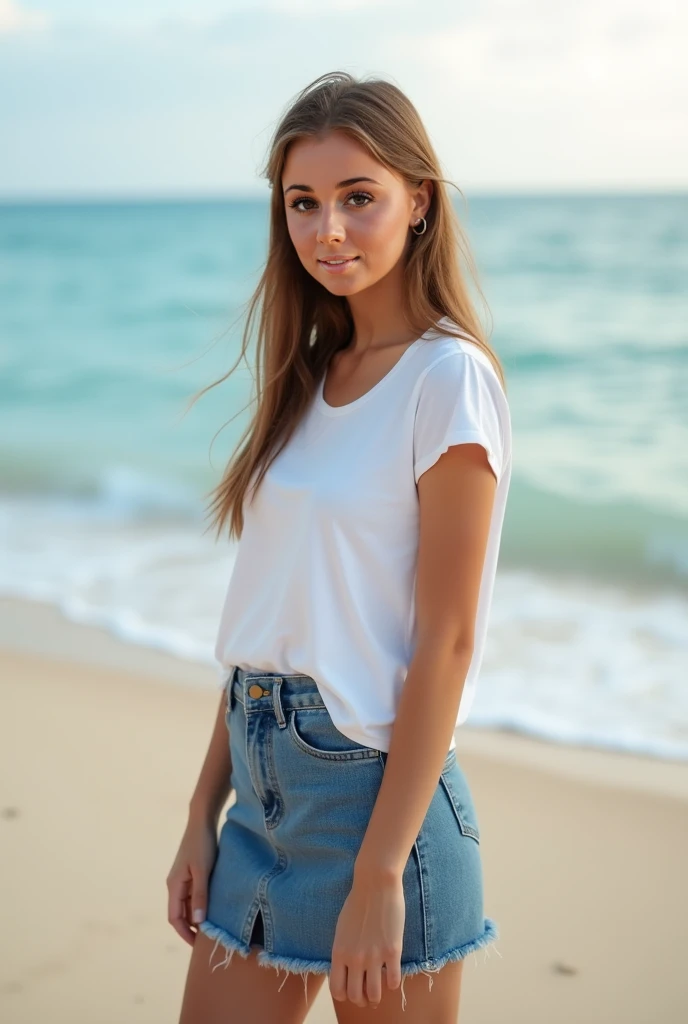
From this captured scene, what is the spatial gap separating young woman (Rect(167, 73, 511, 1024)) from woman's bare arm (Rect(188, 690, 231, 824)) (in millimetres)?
46

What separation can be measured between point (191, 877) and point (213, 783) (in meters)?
0.19

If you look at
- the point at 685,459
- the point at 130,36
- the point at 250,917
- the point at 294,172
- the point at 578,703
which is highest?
the point at 130,36

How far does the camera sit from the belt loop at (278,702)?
185 centimetres

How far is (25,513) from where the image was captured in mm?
9008

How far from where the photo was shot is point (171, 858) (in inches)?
147

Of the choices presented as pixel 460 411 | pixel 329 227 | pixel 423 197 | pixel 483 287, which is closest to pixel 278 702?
pixel 460 411

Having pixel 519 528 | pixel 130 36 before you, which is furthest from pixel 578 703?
pixel 130 36

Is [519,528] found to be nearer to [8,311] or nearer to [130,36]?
[8,311]

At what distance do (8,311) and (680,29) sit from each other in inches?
571

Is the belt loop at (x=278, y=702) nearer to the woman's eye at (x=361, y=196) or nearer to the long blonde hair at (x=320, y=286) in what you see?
the long blonde hair at (x=320, y=286)

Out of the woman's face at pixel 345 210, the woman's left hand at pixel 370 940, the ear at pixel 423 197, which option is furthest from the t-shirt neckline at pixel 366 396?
the woman's left hand at pixel 370 940

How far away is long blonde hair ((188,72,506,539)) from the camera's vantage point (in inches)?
77.2

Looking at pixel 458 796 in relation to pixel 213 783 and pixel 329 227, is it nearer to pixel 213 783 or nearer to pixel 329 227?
pixel 213 783

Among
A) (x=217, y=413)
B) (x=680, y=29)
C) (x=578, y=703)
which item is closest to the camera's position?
(x=578, y=703)
